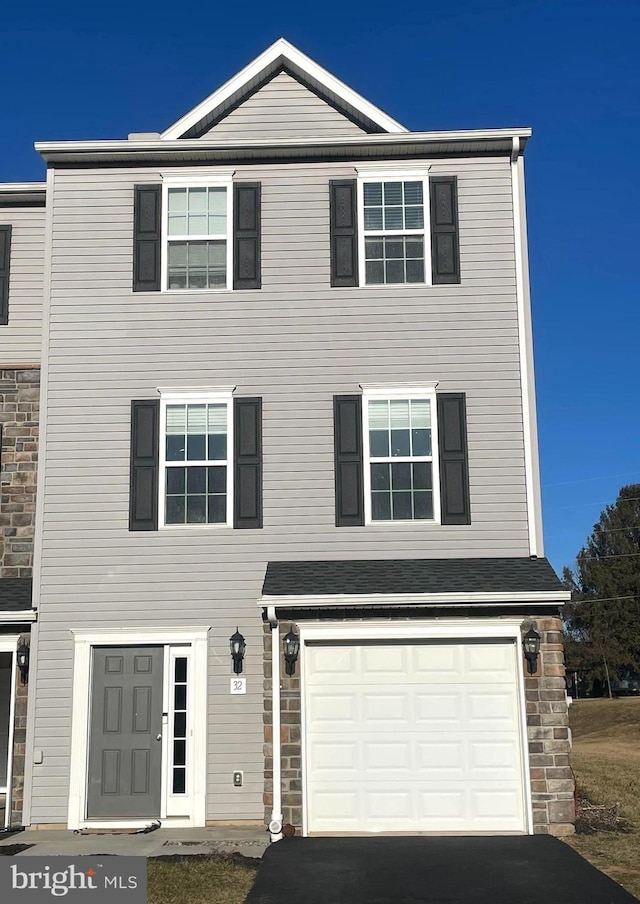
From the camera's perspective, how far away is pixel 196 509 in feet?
40.8

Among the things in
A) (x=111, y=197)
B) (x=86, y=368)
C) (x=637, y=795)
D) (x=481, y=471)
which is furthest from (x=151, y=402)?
(x=637, y=795)

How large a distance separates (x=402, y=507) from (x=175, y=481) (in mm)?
2824

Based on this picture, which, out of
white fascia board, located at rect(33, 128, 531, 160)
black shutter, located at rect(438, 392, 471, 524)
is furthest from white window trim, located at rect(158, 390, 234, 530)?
white fascia board, located at rect(33, 128, 531, 160)

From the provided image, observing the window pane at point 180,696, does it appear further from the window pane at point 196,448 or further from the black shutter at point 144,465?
the window pane at point 196,448

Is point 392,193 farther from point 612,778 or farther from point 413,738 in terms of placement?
point 612,778

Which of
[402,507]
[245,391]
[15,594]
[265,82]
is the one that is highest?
[265,82]

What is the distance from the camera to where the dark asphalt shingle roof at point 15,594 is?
12.1 m

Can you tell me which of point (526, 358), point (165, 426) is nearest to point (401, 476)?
point (526, 358)

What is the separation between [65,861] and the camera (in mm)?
6051

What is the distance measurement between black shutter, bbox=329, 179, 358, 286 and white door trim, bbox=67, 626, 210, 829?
482 cm

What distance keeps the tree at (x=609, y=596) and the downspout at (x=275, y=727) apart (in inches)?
1735

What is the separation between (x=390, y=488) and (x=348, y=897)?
17.6 ft

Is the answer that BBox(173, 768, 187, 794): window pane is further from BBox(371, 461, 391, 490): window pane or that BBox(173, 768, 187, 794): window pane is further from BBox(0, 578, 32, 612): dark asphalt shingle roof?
BBox(371, 461, 391, 490): window pane

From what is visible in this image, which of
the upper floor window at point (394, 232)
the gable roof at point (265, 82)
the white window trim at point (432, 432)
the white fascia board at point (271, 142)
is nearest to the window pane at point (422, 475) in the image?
the white window trim at point (432, 432)
